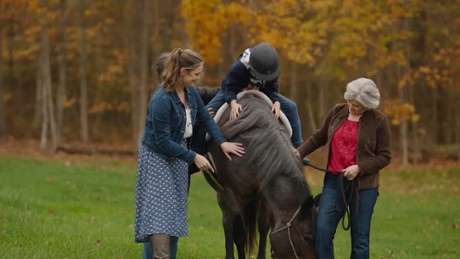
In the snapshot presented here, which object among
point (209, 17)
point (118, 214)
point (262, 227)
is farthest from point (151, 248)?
point (209, 17)

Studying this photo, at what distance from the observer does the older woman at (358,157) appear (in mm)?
6961

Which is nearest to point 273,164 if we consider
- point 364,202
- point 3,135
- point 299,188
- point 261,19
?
point 299,188

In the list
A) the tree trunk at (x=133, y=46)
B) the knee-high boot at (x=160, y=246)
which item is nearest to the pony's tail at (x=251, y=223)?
the knee-high boot at (x=160, y=246)

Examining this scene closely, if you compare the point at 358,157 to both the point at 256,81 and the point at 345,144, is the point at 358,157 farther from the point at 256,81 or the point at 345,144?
the point at 256,81

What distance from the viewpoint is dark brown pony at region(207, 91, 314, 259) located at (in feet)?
22.2

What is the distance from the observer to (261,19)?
73.0 ft

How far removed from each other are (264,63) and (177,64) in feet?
3.91

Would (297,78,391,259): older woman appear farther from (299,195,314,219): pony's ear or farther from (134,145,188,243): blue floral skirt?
(134,145,188,243): blue floral skirt

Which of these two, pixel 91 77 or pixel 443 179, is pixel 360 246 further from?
pixel 91 77

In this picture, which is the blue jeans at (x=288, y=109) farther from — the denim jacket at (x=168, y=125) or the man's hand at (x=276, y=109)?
the denim jacket at (x=168, y=125)

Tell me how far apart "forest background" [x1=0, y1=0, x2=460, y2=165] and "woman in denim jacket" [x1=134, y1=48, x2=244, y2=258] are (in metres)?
15.3

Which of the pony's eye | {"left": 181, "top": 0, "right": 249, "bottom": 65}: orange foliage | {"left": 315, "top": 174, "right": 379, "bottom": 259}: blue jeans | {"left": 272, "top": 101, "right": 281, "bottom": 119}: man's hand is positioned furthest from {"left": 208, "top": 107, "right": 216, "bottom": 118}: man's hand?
{"left": 181, "top": 0, "right": 249, "bottom": 65}: orange foliage

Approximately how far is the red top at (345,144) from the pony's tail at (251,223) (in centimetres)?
99

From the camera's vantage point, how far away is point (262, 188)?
7121 mm
